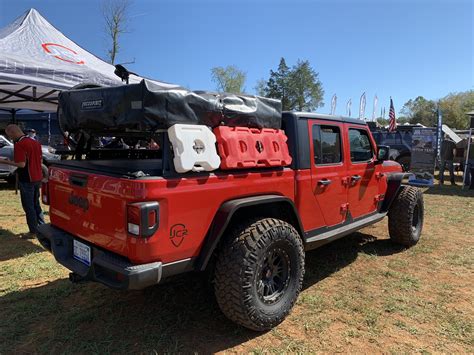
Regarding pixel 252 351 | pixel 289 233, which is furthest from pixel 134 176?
pixel 252 351

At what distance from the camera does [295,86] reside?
219 feet

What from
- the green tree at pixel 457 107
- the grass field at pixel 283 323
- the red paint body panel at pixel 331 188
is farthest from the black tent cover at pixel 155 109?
the green tree at pixel 457 107

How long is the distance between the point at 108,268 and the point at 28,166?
3767mm

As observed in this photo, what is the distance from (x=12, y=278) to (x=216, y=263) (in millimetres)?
2765

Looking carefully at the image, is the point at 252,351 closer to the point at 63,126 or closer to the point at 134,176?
the point at 134,176

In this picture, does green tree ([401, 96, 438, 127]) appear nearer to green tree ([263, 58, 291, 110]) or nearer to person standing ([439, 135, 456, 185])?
green tree ([263, 58, 291, 110])

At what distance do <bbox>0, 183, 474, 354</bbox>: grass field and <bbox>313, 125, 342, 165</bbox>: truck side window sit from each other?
4.58 feet

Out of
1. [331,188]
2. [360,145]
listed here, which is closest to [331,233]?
[331,188]

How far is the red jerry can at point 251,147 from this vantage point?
8.96 ft

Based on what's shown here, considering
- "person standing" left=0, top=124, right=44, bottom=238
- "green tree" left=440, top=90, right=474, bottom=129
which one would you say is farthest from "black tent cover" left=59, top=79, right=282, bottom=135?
"green tree" left=440, top=90, right=474, bottom=129

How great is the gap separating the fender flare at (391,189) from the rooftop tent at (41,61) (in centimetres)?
406

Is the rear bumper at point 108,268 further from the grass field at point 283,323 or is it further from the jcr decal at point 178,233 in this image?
the grass field at point 283,323

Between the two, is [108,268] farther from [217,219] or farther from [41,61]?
[41,61]

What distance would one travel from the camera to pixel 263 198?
296 cm
